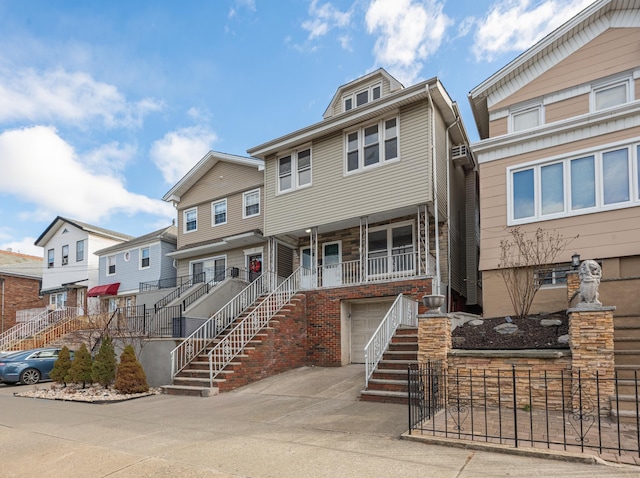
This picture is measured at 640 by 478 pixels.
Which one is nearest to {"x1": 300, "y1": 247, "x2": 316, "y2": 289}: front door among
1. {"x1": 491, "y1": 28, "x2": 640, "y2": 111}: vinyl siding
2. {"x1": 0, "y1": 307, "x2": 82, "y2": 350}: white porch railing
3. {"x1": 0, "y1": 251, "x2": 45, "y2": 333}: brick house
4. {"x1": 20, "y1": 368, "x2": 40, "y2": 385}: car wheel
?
{"x1": 491, "y1": 28, "x2": 640, "y2": 111}: vinyl siding

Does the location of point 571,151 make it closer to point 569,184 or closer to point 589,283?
point 569,184

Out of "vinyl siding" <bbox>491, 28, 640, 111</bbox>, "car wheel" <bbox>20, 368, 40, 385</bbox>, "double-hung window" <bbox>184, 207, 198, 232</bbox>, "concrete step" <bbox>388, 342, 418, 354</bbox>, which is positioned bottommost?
"car wheel" <bbox>20, 368, 40, 385</bbox>

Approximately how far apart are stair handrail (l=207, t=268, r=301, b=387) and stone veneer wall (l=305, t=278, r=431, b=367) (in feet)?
3.08

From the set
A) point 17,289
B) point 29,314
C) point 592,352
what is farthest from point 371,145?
point 17,289

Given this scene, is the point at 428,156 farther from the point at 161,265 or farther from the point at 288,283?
the point at 161,265

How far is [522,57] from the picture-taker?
1299cm

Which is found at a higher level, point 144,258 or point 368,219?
point 368,219

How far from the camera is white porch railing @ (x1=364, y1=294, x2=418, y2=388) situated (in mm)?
10117

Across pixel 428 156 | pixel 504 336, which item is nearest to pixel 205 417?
pixel 504 336

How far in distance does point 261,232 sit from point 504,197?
9701 millimetres

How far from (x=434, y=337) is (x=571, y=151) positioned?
671 centimetres

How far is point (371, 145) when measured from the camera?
15.1m

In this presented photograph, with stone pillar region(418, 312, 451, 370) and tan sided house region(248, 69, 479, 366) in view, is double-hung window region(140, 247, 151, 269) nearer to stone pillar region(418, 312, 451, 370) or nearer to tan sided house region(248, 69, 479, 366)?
tan sided house region(248, 69, 479, 366)

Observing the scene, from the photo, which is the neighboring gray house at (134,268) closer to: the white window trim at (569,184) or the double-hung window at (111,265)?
the double-hung window at (111,265)
